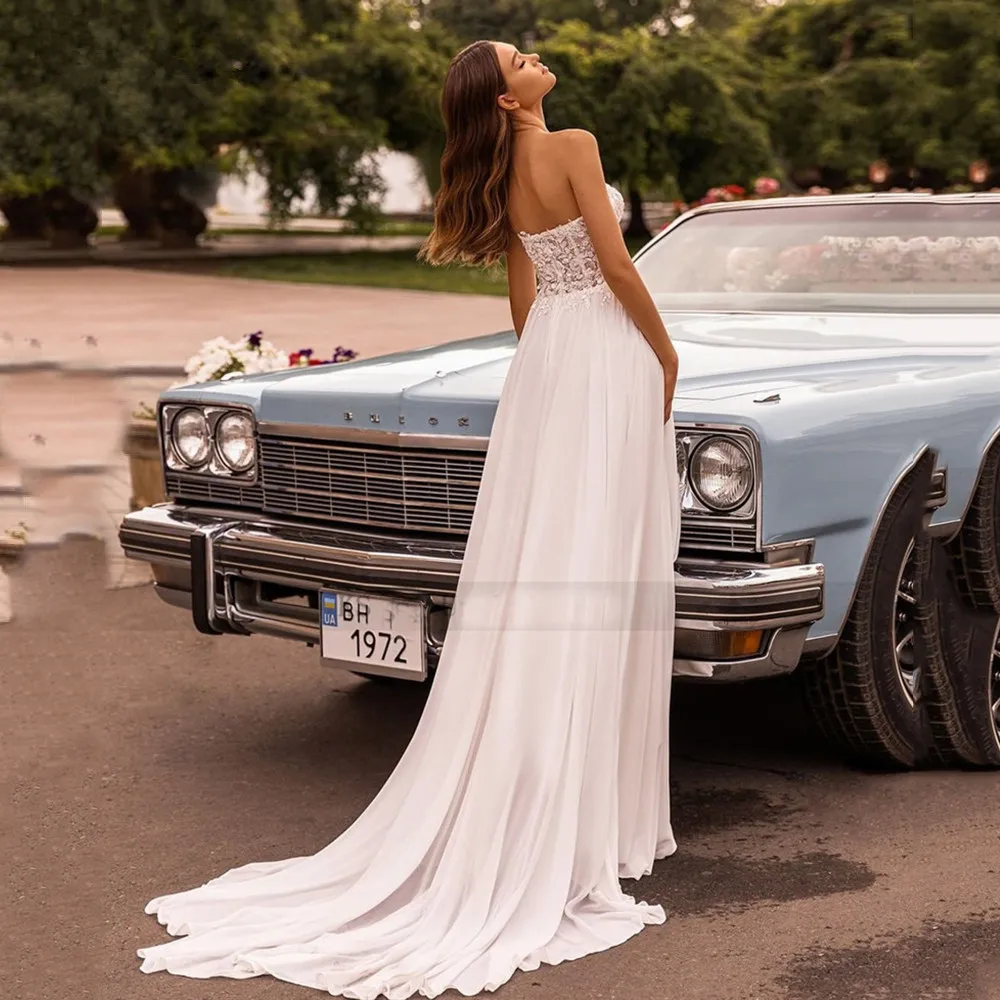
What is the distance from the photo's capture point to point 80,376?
487 inches

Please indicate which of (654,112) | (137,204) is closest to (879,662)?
(654,112)

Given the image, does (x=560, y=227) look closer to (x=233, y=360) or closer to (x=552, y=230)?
(x=552, y=230)

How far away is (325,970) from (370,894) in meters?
0.30

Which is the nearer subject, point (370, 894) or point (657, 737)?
point (370, 894)

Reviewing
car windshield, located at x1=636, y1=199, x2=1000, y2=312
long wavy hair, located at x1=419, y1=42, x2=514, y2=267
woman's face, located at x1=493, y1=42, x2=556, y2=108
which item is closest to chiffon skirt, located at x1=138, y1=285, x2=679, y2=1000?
long wavy hair, located at x1=419, y1=42, x2=514, y2=267

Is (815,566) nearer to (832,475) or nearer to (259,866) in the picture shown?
(832,475)

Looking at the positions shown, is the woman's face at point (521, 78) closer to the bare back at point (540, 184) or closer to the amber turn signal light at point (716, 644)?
the bare back at point (540, 184)

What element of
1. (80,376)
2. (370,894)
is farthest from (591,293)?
(80,376)

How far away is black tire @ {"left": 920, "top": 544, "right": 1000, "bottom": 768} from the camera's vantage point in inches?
177

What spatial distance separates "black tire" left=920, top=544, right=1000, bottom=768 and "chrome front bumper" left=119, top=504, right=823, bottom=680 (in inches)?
23.4

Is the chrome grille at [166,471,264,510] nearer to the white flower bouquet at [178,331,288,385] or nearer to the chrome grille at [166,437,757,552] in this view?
the chrome grille at [166,437,757,552]

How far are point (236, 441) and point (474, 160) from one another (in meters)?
1.35

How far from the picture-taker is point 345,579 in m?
4.37

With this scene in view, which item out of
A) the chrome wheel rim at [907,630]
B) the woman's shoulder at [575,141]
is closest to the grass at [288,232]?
the chrome wheel rim at [907,630]
